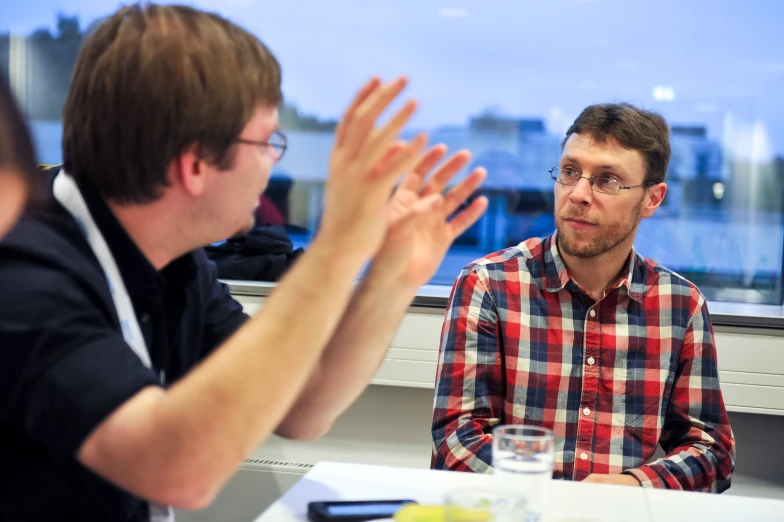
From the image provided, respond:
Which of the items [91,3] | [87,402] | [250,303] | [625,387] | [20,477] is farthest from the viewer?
[91,3]

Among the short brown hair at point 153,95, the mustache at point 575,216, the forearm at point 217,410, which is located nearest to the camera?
the forearm at point 217,410

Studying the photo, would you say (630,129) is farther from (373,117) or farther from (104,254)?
(104,254)

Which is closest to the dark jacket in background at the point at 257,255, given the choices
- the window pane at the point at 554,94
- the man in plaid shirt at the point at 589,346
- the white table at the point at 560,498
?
the window pane at the point at 554,94

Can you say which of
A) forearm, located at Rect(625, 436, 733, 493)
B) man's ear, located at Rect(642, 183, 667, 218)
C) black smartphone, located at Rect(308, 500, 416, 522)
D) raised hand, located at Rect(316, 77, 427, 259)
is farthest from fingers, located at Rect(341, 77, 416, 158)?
man's ear, located at Rect(642, 183, 667, 218)

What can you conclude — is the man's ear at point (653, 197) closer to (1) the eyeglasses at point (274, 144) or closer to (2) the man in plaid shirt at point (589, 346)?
(2) the man in plaid shirt at point (589, 346)

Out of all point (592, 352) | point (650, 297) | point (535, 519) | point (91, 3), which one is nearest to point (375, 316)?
point (535, 519)

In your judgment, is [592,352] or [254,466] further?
[254,466]

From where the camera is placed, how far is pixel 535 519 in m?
1.21

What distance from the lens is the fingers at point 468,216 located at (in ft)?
4.11

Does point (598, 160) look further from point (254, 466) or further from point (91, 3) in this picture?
point (91, 3)

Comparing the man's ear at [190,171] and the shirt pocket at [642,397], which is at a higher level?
the man's ear at [190,171]

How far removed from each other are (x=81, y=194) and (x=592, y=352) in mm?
1234

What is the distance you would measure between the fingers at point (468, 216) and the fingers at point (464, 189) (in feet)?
0.05

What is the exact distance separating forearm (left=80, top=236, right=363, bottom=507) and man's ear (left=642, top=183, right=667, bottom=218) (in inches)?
55.2
